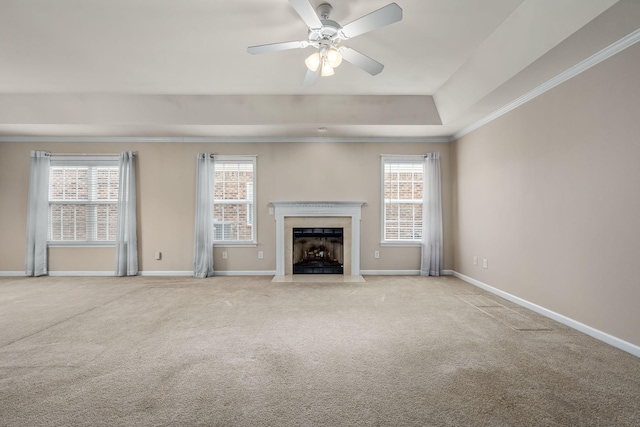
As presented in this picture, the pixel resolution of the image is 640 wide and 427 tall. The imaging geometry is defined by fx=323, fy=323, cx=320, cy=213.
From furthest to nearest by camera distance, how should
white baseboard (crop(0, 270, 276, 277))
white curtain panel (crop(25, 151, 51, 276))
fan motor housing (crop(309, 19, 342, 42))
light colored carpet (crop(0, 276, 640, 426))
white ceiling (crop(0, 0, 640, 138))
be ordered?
white baseboard (crop(0, 270, 276, 277)), white curtain panel (crop(25, 151, 51, 276)), white ceiling (crop(0, 0, 640, 138)), fan motor housing (crop(309, 19, 342, 42)), light colored carpet (crop(0, 276, 640, 426))

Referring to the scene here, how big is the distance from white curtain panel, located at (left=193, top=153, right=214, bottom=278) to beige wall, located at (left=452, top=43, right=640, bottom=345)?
4.47m

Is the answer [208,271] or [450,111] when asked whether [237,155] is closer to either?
[208,271]

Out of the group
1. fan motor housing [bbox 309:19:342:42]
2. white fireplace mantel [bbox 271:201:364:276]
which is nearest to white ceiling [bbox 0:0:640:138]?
fan motor housing [bbox 309:19:342:42]

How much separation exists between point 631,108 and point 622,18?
0.69m

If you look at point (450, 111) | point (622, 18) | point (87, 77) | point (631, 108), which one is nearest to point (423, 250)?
point (450, 111)

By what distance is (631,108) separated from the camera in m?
2.56

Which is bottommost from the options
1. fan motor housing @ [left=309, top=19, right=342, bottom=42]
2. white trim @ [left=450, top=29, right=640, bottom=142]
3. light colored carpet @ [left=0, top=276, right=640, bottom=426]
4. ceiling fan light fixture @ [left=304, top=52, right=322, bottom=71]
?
light colored carpet @ [left=0, top=276, right=640, bottom=426]

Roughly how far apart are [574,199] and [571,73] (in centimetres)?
121

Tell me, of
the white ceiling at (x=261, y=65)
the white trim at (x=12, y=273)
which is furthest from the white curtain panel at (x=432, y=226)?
the white trim at (x=12, y=273)

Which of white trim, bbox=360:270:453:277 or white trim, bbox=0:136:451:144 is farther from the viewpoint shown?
white trim, bbox=360:270:453:277

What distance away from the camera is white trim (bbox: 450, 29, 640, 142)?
101 inches

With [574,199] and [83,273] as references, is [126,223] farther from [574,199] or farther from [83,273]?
[574,199]

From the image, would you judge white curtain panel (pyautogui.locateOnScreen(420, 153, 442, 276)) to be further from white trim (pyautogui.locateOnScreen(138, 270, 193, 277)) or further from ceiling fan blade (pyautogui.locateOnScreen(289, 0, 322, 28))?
white trim (pyautogui.locateOnScreen(138, 270, 193, 277))

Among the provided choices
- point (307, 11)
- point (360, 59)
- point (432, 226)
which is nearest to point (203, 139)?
point (360, 59)
